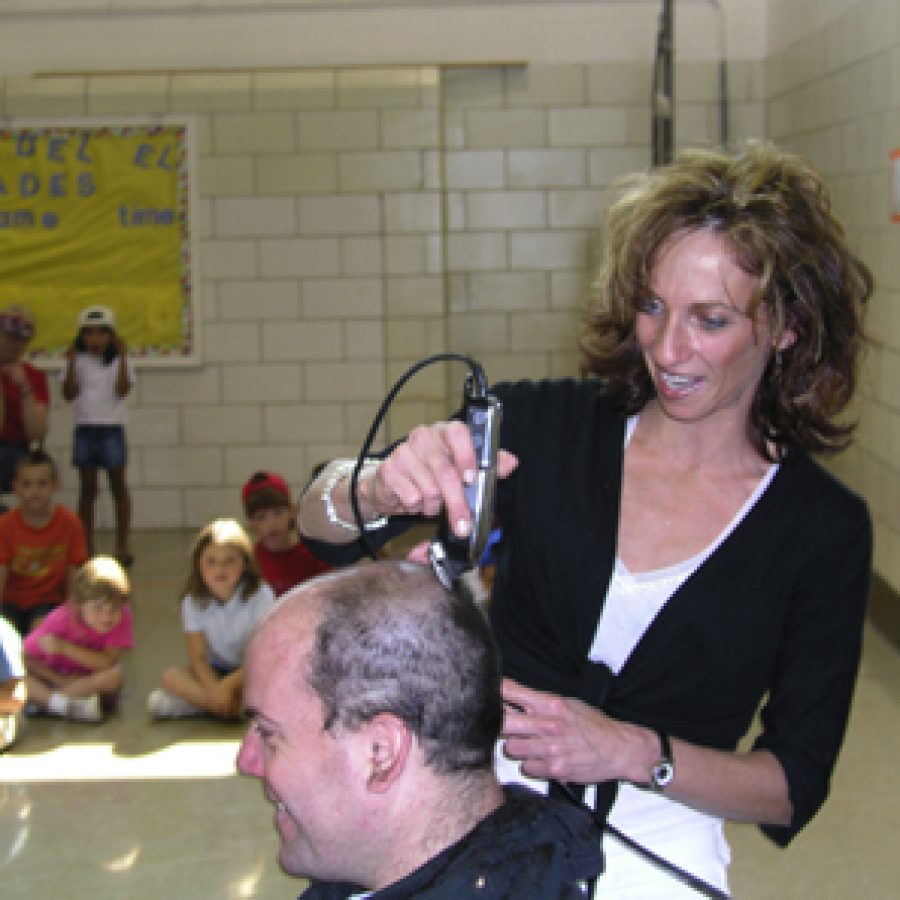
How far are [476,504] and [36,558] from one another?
4217mm

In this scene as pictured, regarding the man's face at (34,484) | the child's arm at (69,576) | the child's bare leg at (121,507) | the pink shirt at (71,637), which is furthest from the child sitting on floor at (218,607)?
the child's bare leg at (121,507)

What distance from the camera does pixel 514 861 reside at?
1.25 m

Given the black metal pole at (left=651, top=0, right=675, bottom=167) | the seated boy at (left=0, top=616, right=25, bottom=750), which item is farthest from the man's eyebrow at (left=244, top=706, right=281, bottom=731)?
the black metal pole at (left=651, top=0, right=675, bottom=167)

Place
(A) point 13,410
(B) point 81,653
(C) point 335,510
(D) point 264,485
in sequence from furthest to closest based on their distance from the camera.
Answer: (A) point 13,410 < (D) point 264,485 < (B) point 81,653 < (C) point 335,510

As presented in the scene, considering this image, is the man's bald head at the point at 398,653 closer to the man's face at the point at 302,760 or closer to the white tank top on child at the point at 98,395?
the man's face at the point at 302,760

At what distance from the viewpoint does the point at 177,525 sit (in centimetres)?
713

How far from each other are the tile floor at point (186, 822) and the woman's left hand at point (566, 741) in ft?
6.58

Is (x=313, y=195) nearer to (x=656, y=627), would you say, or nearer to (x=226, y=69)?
(x=226, y=69)

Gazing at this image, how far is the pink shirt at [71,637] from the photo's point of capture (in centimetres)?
469

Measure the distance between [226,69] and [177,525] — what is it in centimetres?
228

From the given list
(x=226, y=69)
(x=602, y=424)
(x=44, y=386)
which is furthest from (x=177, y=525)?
(x=602, y=424)

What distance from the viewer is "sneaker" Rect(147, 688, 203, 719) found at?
4.51m

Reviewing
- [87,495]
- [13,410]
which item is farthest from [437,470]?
[87,495]

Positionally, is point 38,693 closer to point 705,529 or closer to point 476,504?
point 705,529
